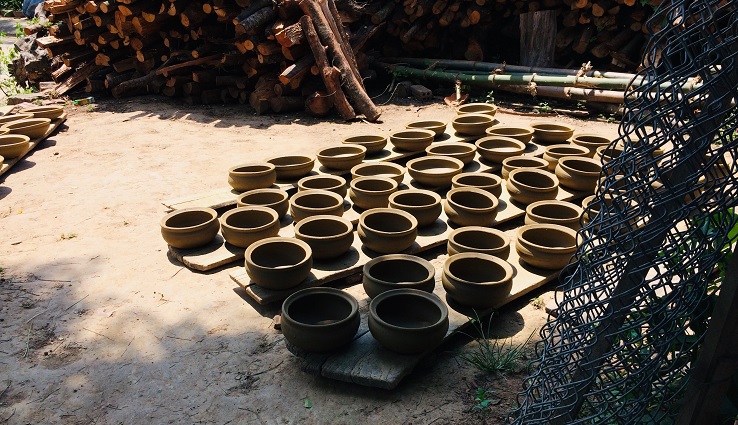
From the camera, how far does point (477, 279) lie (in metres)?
3.23

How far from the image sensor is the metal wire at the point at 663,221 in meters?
1.36

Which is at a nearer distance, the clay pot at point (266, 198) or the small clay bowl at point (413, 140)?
the clay pot at point (266, 198)

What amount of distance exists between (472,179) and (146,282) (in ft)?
7.94

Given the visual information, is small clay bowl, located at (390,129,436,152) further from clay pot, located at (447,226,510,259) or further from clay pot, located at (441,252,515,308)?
clay pot, located at (441,252,515,308)

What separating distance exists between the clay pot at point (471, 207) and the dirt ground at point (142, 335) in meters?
0.30

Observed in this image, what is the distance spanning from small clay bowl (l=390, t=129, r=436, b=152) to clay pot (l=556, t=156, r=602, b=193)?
46.4 inches

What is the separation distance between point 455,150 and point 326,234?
1719 mm

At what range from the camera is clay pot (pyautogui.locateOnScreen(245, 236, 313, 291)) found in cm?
312

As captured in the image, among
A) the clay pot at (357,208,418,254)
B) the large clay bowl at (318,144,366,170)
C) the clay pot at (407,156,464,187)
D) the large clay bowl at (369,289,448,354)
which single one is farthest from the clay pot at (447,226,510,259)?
the large clay bowl at (318,144,366,170)

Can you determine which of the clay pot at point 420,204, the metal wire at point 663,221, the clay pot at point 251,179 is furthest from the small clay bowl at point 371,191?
the metal wire at point 663,221

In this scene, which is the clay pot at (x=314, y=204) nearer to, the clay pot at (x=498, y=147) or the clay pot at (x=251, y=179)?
the clay pot at (x=251, y=179)

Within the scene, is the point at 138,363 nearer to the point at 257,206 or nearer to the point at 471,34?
the point at 257,206

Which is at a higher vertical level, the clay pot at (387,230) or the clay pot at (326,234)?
the clay pot at (326,234)

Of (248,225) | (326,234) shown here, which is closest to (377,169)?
(326,234)
